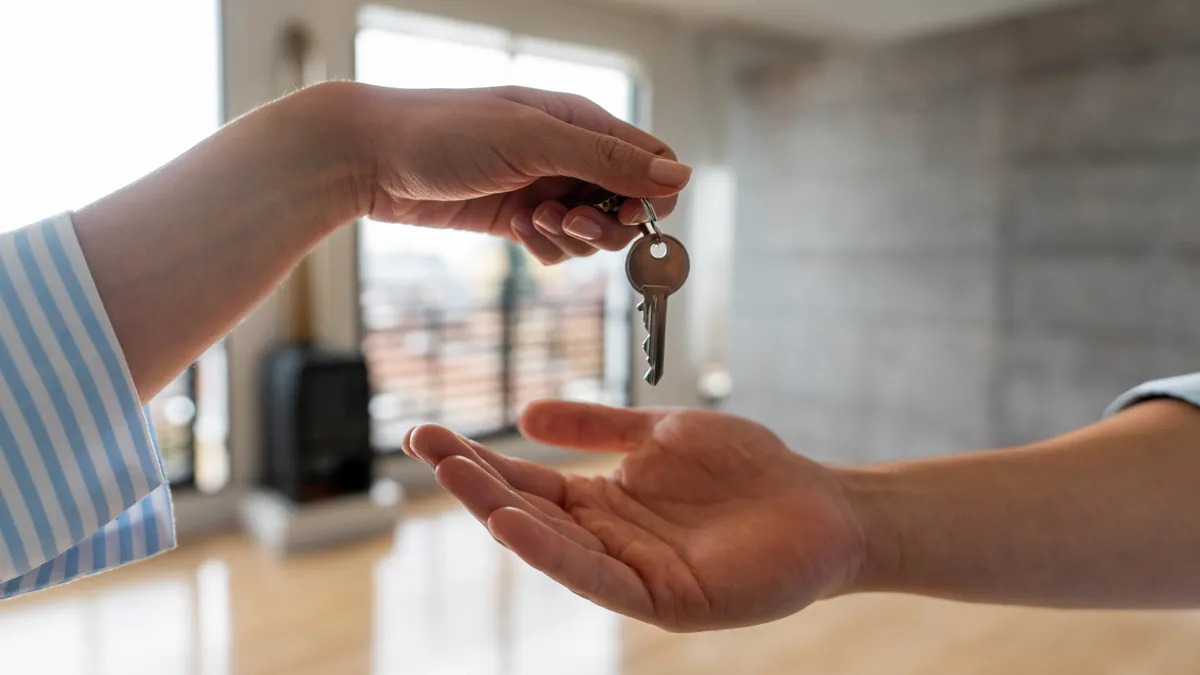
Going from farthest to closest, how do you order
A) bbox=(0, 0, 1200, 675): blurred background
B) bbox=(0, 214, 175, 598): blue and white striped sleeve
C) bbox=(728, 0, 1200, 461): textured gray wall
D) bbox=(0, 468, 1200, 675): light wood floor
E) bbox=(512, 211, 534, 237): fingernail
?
bbox=(728, 0, 1200, 461): textured gray wall → bbox=(0, 0, 1200, 675): blurred background → bbox=(0, 468, 1200, 675): light wood floor → bbox=(512, 211, 534, 237): fingernail → bbox=(0, 214, 175, 598): blue and white striped sleeve

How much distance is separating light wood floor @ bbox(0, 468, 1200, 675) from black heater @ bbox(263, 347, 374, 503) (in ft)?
1.78

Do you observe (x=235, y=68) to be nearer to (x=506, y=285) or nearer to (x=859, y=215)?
(x=506, y=285)

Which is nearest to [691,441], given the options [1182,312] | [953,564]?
[953,564]

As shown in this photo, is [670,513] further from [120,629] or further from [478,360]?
[478,360]

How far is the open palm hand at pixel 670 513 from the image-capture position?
780 mm

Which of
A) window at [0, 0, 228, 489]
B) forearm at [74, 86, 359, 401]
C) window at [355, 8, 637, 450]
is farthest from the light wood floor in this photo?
forearm at [74, 86, 359, 401]

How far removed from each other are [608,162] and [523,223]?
27 cm

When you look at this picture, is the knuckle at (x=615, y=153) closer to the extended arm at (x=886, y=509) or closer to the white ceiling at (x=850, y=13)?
A: the extended arm at (x=886, y=509)

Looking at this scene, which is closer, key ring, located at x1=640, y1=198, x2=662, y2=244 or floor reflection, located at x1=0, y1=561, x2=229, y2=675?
key ring, located at x1=640, y1=198, x2=662, y2=244

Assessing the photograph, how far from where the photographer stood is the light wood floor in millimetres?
2447

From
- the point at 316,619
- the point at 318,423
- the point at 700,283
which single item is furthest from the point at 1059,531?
the point at 700,283

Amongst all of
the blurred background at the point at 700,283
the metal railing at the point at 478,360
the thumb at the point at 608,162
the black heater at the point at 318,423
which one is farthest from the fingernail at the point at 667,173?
the metal railing at the point at 478,360

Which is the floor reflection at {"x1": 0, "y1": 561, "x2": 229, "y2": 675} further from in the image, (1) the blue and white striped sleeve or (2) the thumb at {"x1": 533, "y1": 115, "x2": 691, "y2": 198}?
(2) the thumb at {"x1": 533, "y1": 115, "x2": 691, "y2": 198}

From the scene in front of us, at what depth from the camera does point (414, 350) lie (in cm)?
467
